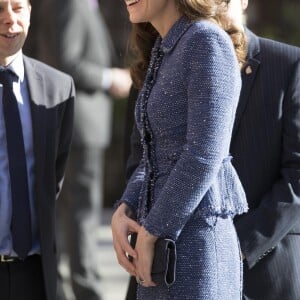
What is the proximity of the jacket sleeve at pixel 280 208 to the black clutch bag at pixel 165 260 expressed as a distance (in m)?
0.53

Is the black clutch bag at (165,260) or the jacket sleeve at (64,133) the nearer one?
the black clutch bag at (165,260)

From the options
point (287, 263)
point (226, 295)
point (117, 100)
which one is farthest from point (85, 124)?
Answer: point (226, 295)

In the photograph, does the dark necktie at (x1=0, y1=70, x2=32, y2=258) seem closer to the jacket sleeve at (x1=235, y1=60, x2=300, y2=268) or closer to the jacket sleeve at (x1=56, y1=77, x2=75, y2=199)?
the jacket sleeve at (x1=56, y1=77, x2=75, y2=199)

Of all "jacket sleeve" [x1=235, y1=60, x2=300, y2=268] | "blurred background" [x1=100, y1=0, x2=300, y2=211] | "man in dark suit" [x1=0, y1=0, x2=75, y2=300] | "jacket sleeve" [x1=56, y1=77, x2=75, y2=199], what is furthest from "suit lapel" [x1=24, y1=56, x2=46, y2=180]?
"blurred background" [x1=100, y1=0, x2=300, y2=211]

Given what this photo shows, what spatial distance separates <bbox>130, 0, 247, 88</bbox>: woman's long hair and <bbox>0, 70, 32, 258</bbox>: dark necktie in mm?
467

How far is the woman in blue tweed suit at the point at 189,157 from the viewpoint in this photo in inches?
109

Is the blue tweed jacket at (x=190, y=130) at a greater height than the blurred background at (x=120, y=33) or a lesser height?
greater

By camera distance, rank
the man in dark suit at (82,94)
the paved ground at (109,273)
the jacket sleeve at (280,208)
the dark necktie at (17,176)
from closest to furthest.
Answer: the jacket sleeve at (280,208)
the dark necktie at (17,176)
the man in dark suit at (82,94)
the paved ground at (109,273)

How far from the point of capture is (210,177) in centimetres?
276

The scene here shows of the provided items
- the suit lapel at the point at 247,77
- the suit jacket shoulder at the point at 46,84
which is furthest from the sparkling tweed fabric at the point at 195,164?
the suit jacket shoulder at the point at 46,84

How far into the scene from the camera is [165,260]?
9.14 feet

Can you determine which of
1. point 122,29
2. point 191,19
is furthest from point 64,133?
point 122,29

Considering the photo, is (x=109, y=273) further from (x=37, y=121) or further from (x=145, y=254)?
(x=145, y=254)

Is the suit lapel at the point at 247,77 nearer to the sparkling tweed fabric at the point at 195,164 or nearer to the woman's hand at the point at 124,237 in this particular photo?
the sparkling tweed fabric at the point at 195,164
